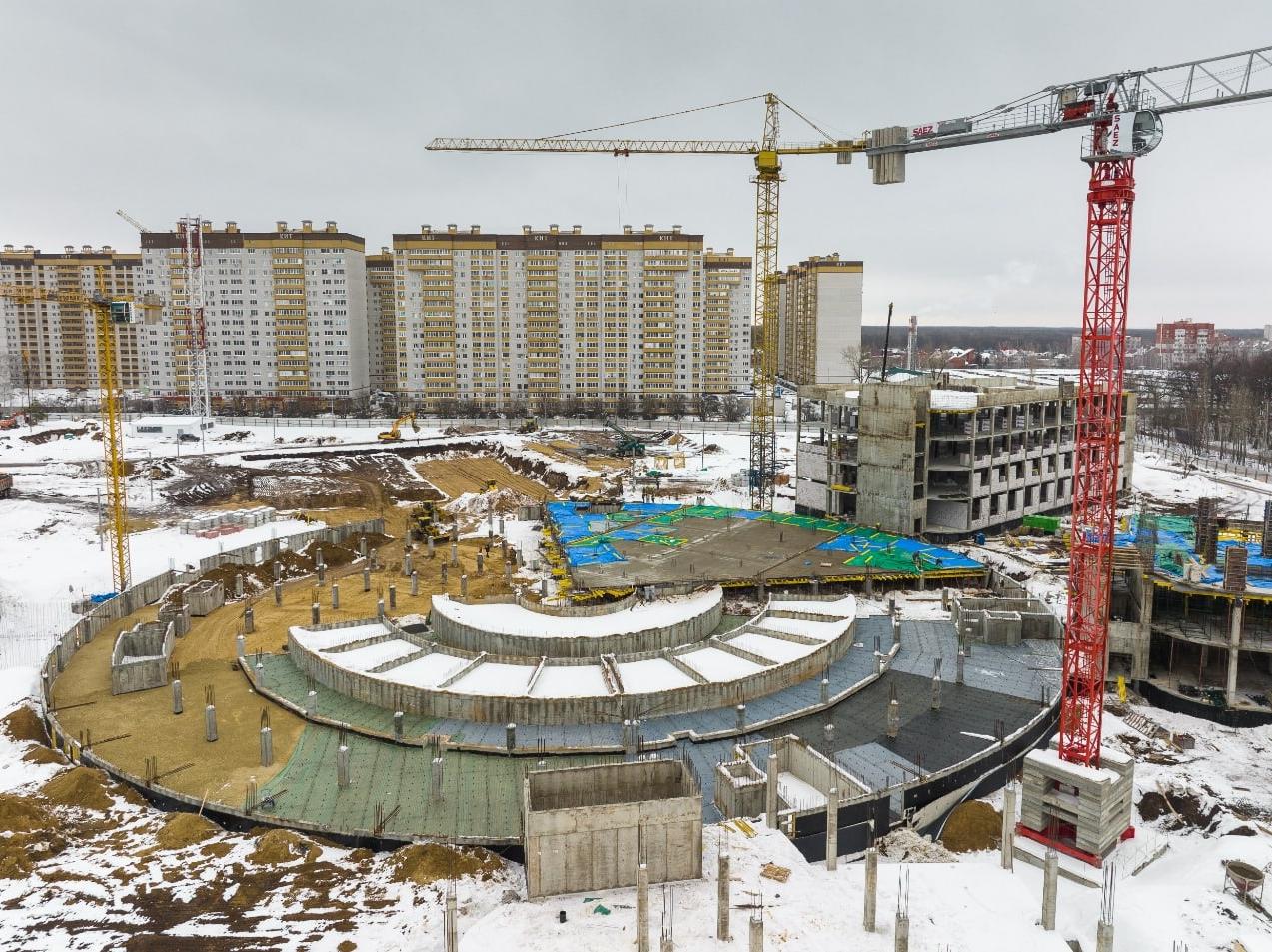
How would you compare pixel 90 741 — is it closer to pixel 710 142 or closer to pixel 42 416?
pixel 710 142

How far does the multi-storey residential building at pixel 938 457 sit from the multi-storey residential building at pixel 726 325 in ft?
208

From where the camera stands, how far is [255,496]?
6475 centimetres

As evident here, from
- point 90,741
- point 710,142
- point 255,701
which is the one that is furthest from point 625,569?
point 710,142

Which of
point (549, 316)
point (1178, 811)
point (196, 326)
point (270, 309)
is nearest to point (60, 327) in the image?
point (270, 309)

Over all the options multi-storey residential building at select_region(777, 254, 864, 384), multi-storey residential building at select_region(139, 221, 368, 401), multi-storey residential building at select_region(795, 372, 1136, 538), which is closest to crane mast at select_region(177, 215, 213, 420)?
multi-storey residential building at select_region(139, 221, 368, 401)

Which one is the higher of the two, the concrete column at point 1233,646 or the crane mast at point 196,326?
the crane mast at point 196,326

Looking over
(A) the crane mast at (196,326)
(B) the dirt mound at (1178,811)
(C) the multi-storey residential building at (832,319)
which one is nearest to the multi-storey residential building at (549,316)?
(A) the crane mast at (196,326)

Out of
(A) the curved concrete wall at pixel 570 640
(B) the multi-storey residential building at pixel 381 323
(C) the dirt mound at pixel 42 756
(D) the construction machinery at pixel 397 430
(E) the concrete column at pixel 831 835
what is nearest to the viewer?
(E) the concrete column at pixel 831 835

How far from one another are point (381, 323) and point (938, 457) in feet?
325

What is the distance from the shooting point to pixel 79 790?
20.5 meters

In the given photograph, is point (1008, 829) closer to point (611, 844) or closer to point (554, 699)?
point (611, 844)

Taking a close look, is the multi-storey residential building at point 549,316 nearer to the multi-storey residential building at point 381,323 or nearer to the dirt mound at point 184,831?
the multi-storey residential building at point 381,323

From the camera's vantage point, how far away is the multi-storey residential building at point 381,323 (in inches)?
4951

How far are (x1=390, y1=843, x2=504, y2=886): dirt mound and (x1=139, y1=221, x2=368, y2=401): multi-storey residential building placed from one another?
10399 cm
